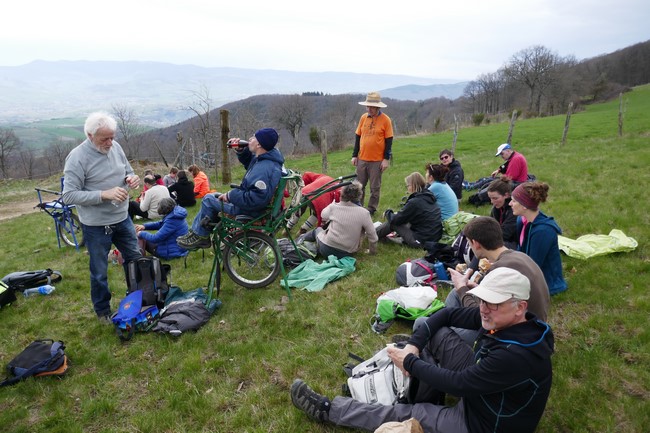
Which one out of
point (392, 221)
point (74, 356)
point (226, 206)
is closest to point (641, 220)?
point (392, 221)

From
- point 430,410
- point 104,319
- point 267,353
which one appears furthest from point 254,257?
point 430,410

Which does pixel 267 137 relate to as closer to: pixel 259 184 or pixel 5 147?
pixel 259 184

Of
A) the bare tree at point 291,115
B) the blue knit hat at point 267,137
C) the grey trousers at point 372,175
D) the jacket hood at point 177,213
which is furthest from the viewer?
the bare tree at point 291,115

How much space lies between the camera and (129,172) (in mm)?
4582

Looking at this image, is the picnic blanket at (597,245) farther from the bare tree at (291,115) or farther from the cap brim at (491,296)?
the bare tree at (291,115)

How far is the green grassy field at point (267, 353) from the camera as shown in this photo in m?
2.96

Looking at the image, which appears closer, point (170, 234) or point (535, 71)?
point (170, 234)

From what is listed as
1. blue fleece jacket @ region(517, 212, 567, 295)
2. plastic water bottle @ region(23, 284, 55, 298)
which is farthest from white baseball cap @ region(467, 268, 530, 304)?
plastic water bottle @ region(23, 284, 55, 298)

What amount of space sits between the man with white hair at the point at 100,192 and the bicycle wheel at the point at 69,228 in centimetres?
430

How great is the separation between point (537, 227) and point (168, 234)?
18.5 ft

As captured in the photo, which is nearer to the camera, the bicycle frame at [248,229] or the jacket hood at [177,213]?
the bicycle frame at [248,229]

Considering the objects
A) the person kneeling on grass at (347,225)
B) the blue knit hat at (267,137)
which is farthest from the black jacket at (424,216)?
the blue knit hat at (267,137)

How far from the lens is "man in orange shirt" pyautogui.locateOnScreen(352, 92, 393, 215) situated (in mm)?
7246

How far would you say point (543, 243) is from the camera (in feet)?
11.9
